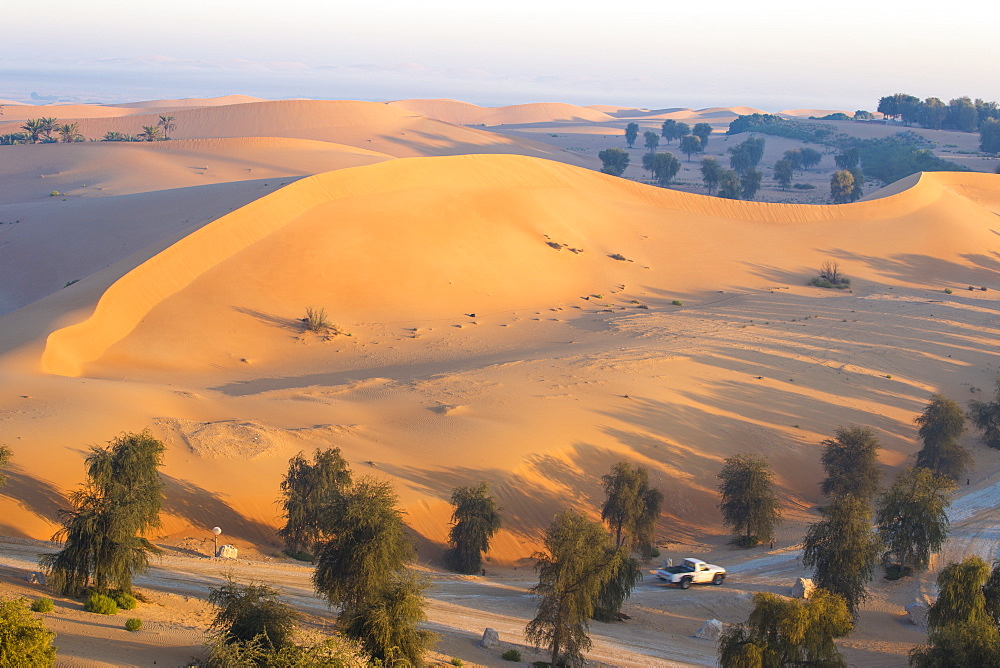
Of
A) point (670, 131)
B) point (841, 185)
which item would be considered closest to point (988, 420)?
point (841, 185)

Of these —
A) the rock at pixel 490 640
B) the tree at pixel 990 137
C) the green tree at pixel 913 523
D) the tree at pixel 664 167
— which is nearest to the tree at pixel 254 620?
the rock at pixel 490 640

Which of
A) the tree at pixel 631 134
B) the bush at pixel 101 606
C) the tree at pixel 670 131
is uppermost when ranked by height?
the tree at pixel 670 131

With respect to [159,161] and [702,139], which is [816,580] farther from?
[702,139]

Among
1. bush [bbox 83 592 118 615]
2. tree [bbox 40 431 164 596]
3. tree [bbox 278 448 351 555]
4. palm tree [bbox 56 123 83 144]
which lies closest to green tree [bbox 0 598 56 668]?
bush [bbox 83 592 118 615]

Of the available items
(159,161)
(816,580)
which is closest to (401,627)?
(816,580)

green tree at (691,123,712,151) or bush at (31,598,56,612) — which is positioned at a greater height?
green tree at (691,123,712,151)

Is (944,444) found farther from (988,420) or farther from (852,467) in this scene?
(988,420)

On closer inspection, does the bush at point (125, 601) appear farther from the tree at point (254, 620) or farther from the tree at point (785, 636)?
the tree at point (785, 636)

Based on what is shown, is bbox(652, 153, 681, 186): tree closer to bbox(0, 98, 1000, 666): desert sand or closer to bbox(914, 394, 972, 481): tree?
bbox(0, 98, 1000, 666): desert sand
